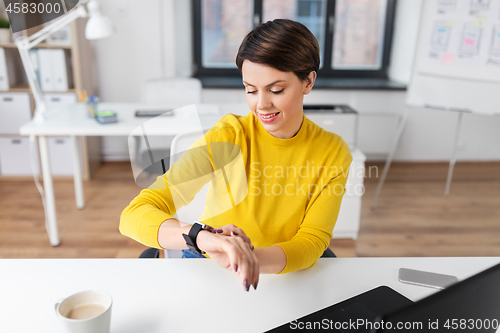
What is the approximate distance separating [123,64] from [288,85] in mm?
2831

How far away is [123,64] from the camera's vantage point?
342 cm

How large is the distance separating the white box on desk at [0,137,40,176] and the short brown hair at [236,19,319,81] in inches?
109

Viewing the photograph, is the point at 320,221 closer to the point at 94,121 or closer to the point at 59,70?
the point at 94,121

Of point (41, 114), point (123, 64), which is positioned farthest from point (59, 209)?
point (123, 64)

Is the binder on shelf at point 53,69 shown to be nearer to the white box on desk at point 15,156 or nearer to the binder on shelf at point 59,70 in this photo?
the binder on shelf at point 59,70

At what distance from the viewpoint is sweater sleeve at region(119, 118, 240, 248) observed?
0.89 m

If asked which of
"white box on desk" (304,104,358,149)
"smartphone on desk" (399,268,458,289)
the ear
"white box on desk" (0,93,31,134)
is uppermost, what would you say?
the ear

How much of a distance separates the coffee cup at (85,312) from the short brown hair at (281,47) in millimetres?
547

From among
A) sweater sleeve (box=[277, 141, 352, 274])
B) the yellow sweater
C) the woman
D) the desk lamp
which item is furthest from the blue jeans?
the desk lamp

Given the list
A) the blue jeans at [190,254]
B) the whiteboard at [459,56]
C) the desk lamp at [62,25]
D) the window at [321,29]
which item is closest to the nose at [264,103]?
the blue jeans at [190,254]

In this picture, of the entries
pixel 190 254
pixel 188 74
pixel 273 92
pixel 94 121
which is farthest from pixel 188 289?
pixel 188 74

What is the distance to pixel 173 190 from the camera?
39.7 inches

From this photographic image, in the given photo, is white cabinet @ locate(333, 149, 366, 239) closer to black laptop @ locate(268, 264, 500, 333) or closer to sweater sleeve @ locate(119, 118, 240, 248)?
sweater sleeve @ locate(119, 118, 240, 248)

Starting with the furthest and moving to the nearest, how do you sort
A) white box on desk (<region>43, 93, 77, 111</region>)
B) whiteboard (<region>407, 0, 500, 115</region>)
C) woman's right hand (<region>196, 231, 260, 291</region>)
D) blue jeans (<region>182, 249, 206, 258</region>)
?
white box on desk (<region>43, 93, 77, 111</region>) → whiteboard (<region>407, 0, 500, 115</region>) → blue jeans (<region>182, 249, 206, 258</region>) → woman's right hand (<region>196, 231, 260, 291</region>)
